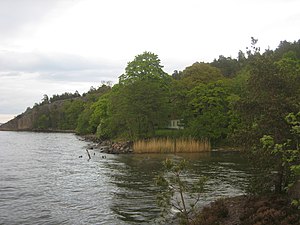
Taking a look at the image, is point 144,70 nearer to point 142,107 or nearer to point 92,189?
point 142,107

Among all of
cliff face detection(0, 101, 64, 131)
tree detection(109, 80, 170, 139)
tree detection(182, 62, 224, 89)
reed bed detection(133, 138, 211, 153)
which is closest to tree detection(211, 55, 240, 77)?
tree detection(182, 62, 224, 89)

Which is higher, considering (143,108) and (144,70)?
(144,70)

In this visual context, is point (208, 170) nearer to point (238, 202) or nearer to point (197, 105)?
point (238, 202)

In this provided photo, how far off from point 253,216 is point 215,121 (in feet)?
126

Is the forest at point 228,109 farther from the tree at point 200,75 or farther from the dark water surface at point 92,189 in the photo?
the dark water surface at point 92,189

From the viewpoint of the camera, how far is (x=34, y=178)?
27.2m

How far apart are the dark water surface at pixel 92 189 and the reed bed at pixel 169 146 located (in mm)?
8733

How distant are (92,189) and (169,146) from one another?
22.6 m

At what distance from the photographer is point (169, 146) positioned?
44562 mm

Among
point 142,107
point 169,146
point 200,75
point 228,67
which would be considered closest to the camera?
point 169,146

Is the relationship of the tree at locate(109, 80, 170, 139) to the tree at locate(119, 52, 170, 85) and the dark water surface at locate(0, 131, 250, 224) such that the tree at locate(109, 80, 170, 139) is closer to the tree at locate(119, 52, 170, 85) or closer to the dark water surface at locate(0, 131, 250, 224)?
the tree at locate(119, 52, 170, 85)

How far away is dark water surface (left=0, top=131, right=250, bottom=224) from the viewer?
1641cm

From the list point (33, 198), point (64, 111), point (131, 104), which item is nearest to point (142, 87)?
point (131, 104)

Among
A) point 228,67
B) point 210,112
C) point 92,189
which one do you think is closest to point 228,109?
point 210,112
